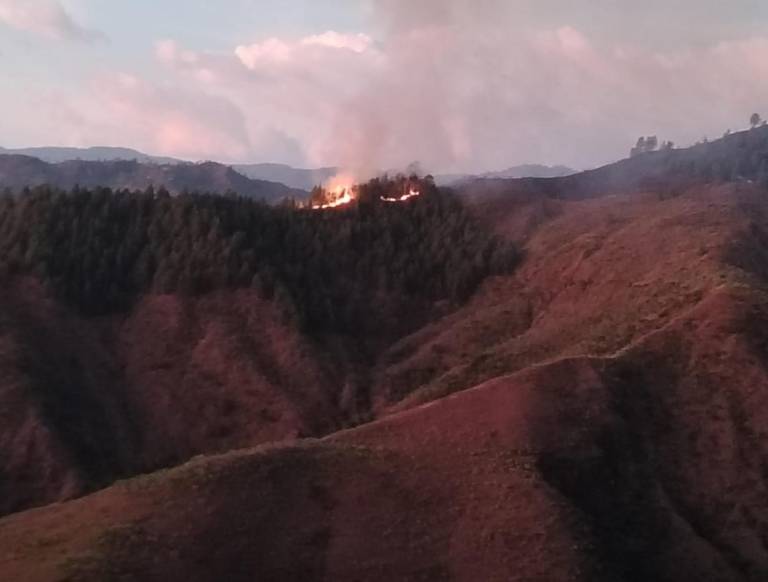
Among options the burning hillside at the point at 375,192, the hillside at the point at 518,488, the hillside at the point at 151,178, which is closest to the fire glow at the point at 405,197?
the burning hillside at the point at 375,192

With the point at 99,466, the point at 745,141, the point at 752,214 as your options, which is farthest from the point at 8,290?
the point at 745,141

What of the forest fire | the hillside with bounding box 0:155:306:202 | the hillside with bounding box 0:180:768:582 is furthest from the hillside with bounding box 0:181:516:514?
the hillside with bounding box 0:155:306:202

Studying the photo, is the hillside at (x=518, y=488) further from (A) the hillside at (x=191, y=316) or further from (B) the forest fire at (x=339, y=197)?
(B) the forest fire at (x=339, y=197)

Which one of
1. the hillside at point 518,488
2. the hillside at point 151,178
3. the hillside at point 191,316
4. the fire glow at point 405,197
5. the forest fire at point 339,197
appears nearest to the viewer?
the hillside at point 518,488

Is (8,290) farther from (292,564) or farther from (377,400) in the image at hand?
(292,564)

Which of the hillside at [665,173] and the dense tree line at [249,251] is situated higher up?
the hillside at [665,173]

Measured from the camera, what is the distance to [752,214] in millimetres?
81375

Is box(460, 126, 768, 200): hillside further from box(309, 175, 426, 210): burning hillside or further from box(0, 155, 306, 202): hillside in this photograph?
box(0, 155, 306, 202): hillside

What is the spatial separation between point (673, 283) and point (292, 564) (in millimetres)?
33414

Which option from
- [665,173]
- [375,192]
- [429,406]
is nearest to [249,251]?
[375,192]

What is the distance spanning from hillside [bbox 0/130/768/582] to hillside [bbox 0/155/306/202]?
3536 inches

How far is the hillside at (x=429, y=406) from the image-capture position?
122ft

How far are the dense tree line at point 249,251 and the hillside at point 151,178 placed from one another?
303ft

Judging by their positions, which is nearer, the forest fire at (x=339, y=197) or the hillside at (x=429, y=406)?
the hillside at (x=429, y=406)
